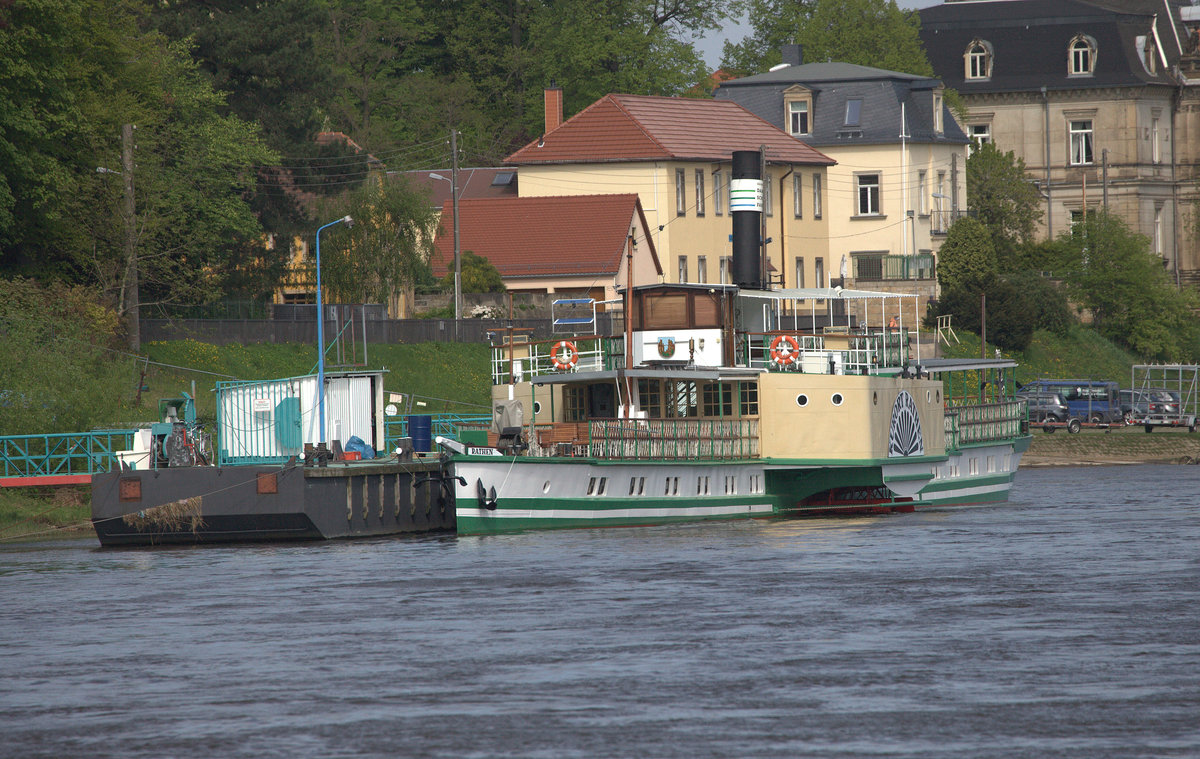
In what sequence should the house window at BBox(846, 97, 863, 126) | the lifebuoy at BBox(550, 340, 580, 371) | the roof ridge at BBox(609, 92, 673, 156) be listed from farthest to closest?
the house window at BBox(846, 97, 863, 126), the roof ridge at BBox(609, 92, 673, 156), the lifebuoy at BBox(550, 340, 580, 371)

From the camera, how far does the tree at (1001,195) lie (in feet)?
317

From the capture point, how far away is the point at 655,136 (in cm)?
8488

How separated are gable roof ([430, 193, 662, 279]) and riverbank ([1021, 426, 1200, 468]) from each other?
1765 cm

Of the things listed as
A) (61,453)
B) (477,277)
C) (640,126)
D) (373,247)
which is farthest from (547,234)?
(61,453)

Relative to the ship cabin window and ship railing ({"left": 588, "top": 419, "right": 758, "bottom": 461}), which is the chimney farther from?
ship railing ({"left": 588, "top": 419, "right": 758, "bottom": 461})

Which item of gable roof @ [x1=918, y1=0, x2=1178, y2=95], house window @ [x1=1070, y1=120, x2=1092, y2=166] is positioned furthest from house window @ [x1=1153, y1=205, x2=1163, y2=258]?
gable roof @ [x1=918, y1=0, x2=1178, y2=95]

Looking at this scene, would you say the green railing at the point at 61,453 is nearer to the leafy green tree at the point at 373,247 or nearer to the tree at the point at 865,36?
the leafy green tree at the point at 373,247

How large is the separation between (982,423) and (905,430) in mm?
8211

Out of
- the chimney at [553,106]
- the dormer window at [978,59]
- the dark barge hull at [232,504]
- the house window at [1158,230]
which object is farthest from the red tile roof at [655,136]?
the dark barge hull at [232,504]

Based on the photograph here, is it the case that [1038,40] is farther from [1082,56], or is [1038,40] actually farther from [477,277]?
[477,277]

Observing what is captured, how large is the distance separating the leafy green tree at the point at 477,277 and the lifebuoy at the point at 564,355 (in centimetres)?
3204

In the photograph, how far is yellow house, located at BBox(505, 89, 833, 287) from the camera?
8438 cm

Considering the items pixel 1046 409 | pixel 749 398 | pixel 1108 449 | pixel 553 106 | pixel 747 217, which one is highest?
pixel 553 106

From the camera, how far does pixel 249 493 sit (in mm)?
39375
